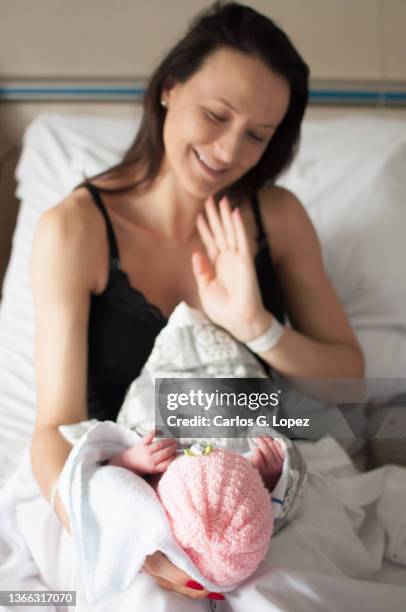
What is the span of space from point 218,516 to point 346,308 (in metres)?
0.84

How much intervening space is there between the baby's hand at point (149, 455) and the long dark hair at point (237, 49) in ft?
1.83

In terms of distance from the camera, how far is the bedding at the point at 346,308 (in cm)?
71

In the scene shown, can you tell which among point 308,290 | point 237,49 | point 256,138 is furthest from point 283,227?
point 237,49

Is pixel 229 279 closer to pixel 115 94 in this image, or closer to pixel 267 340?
pixel 267 340

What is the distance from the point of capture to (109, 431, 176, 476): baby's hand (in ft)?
2.40

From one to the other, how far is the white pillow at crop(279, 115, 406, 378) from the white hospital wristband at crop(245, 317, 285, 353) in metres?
0.32

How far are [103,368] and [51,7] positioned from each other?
821mm

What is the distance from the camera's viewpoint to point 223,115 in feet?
3.30

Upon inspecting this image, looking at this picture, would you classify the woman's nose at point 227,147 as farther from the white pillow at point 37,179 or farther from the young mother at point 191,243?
the white pillow at point 37,179

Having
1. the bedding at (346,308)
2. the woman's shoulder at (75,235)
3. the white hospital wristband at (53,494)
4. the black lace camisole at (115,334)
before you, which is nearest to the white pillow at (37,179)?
the bedding at (346,308)

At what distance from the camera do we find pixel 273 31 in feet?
3.33

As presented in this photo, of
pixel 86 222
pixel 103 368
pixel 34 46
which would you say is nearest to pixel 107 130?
pixel 34 46

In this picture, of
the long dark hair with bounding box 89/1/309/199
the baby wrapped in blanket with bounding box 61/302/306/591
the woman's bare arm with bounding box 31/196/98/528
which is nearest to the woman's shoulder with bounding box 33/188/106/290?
the woman's bare arm with bounding box 31/196/98/528

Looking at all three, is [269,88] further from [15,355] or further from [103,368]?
[15,355]
